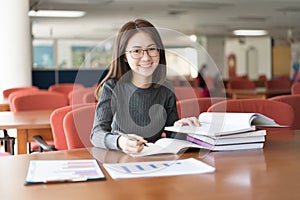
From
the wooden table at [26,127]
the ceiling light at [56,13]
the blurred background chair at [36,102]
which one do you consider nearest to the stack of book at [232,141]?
the wooden table at [26,127]

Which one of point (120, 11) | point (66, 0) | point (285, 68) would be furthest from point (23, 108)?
point (285, 68)

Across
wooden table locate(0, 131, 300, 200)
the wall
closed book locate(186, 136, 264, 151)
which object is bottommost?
wooden table locate(0, 131, 300, 200)

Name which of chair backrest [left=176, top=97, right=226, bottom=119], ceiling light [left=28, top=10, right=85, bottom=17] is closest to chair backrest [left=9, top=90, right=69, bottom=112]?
chair backrest [left=176, top=97, right=226, bottom=119]

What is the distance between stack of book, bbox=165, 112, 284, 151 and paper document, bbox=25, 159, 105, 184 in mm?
374

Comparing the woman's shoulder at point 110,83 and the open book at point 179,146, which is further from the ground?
the woman's shoulder at point 110,83

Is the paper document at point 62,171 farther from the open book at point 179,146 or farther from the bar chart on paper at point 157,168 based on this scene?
the open book at point 179,146

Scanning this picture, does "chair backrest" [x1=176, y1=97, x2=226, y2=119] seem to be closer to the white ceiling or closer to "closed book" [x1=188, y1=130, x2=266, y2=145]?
"closed book" [x1=188, y1=130, x2=266, y2=145]

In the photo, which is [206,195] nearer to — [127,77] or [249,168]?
[249,168]

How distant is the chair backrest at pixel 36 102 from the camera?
400 centimetres

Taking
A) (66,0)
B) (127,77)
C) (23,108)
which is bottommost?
(23,108)

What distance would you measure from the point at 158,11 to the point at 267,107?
8.99 meters

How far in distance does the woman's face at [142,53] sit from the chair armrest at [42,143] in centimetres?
113

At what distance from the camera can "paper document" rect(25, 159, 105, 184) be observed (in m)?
1.27

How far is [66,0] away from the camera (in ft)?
29.8
